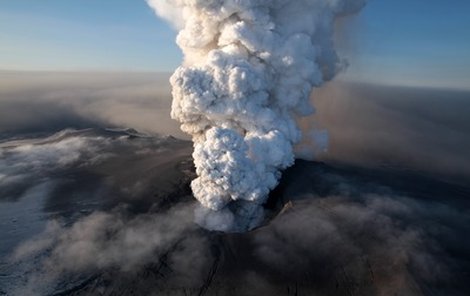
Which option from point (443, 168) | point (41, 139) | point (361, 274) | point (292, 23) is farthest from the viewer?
point (41, 139)

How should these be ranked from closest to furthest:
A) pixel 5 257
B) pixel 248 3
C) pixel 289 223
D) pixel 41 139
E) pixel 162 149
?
pixel 5 257 → pixel 289 223 → pixel 248 3 → pixel 162 149 → pixel 41 139

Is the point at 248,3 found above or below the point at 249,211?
above

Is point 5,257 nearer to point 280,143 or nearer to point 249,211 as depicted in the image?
point 249,211

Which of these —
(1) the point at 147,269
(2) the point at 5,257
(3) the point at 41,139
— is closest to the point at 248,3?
(1) the point at 147,269

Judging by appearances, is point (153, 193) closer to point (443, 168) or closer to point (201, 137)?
point (201, 137)

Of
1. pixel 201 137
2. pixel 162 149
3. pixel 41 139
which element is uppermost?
pixel 201 137

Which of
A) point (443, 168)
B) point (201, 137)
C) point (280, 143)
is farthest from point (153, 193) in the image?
point (443, 168)

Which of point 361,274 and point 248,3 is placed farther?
point 248,3
